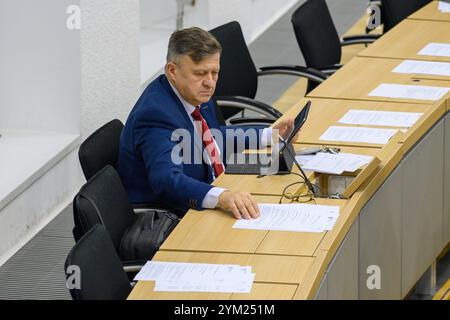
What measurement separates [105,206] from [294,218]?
0.75 meters

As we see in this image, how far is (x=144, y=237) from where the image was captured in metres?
4.61

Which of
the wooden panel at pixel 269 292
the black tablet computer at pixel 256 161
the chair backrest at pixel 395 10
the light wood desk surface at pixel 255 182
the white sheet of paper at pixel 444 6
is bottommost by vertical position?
the wooden panel at pixel 269 292

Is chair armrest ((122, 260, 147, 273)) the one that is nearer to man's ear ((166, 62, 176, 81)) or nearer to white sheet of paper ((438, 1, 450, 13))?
man's ear ((166, 62, 176, 81))

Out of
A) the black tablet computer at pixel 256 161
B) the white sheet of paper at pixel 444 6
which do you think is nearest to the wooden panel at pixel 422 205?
the black tablet computer at pixel 256 161

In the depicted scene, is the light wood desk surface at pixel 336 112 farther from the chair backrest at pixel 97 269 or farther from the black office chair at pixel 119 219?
the chair backrest at pixel 97 269

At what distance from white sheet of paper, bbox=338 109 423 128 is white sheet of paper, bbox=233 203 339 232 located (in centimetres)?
116

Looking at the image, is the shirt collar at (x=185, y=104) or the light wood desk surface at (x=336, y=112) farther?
the light wood desk surface at (x=336, y=112)

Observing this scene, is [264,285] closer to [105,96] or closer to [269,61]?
[105,96]

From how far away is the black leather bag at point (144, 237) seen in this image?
4.57 meters

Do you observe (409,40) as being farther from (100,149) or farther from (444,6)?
(100,149)

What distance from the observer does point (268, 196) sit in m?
4.77

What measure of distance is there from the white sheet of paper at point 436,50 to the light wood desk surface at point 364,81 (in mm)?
286
